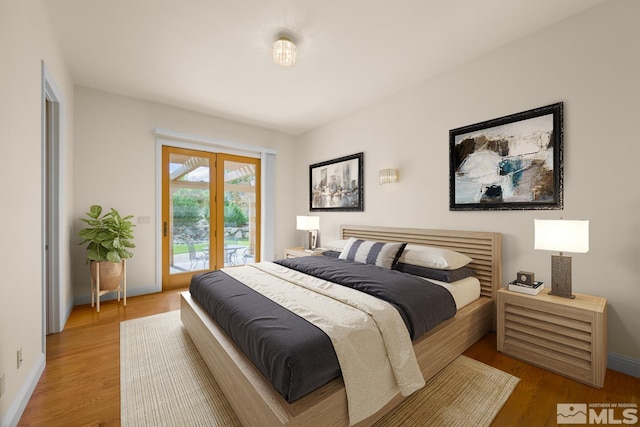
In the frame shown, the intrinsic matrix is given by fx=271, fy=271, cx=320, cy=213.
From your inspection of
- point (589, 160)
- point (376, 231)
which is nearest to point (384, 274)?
point (376, 231)

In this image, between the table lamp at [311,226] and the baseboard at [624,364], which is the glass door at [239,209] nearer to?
the table lamp at [311,226]

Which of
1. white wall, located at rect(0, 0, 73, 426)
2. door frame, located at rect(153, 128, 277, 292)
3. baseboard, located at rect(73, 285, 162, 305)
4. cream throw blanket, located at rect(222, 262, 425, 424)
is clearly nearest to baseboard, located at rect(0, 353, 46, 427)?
white wall, located at rect(0, 0, 73, 426)

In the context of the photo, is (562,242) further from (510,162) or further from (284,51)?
(284,51)

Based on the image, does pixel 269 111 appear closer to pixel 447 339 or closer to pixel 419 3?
pixel 419 3

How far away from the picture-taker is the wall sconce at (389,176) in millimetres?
3559

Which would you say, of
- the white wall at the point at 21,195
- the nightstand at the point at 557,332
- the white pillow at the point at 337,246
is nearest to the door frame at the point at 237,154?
the white pillow at the point at 337,246

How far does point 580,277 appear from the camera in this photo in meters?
2.24

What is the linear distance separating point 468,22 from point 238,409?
3.36 meters

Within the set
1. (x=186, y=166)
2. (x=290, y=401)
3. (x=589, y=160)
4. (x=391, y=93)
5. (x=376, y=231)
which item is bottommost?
(x=290, y=401)

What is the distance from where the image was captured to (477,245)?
2.82m

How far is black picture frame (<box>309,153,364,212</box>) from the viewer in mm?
4180

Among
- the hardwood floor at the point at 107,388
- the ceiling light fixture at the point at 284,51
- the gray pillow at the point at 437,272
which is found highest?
the ceiling light fixture at the point at 284,51

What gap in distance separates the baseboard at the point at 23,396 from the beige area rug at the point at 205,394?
49 cm

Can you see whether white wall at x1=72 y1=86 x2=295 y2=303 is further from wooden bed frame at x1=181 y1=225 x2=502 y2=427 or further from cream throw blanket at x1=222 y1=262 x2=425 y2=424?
cream throw blanket at x1=222 y1=262 x2=425 y2=424
